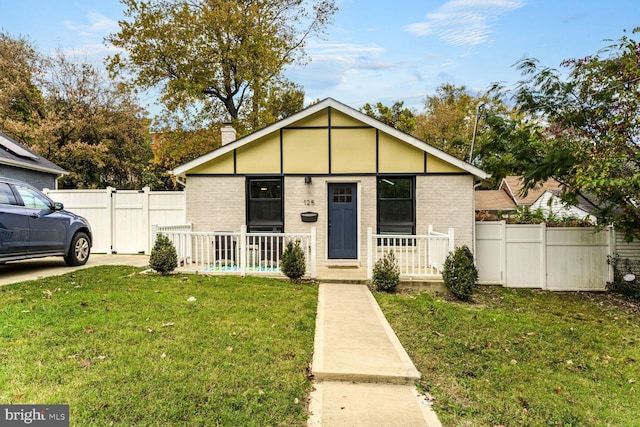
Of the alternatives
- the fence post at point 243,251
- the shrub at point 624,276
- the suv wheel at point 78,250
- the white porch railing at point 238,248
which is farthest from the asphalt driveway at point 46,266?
the shrub at point 624,276

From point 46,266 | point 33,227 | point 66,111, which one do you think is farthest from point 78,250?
point 66,111

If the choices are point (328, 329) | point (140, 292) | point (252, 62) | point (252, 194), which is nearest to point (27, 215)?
point (140, 292)

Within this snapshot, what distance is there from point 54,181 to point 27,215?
808 centimetres

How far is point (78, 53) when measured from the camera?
20219mm

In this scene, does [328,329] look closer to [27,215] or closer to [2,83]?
[27,215]

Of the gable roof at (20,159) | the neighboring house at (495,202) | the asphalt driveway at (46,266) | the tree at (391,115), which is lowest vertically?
the asphalt driveway at (46,266)

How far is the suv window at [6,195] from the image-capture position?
6762 millimetres

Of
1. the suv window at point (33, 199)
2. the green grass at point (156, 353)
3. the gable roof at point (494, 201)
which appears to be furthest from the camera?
the gable roof at point (494, 201)

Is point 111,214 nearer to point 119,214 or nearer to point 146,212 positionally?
point 119,214

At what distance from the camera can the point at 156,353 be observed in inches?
144

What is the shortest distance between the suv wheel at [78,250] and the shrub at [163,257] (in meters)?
2.10

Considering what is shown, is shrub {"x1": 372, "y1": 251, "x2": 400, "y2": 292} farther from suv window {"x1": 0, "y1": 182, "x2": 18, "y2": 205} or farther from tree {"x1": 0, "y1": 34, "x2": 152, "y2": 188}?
tree {"x1": 0, "y1": 34, "x2": 152, "y2": 188}

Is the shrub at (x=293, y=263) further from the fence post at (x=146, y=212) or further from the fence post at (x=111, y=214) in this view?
the fence post at (x=111, y=214)

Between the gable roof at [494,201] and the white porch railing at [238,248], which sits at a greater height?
the gable roof at [494,201]
